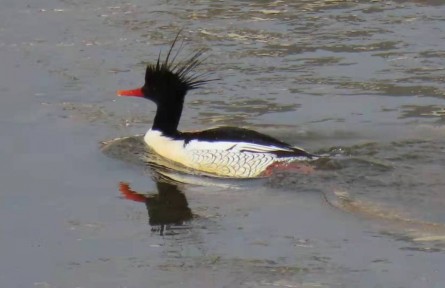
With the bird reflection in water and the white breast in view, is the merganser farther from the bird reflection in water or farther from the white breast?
the bird reflection in water

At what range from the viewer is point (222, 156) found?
37.1ft

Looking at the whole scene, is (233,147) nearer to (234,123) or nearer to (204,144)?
(204,144)

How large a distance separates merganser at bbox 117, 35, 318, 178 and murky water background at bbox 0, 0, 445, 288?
0.21 m

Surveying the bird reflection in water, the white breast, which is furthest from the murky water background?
the white breast

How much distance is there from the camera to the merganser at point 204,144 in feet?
36.6

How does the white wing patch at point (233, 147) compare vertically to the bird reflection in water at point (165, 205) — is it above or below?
above

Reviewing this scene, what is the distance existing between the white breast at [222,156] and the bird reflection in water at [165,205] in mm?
479

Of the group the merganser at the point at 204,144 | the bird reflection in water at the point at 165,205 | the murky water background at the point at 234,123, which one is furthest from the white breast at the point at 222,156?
the bird reflection in water at the point at 165,205

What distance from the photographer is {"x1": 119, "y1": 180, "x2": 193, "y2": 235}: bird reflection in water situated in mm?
9891

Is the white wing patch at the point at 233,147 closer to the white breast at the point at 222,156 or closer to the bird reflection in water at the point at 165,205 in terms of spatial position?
the white breast at the point at 222,156

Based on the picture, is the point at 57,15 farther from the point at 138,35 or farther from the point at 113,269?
the point at 113,269

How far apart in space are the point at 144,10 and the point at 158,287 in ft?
30.3

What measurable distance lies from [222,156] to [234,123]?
1.42 meters

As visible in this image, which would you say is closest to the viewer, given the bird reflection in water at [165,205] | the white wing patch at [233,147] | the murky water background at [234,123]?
the murky water background at [234,123]
